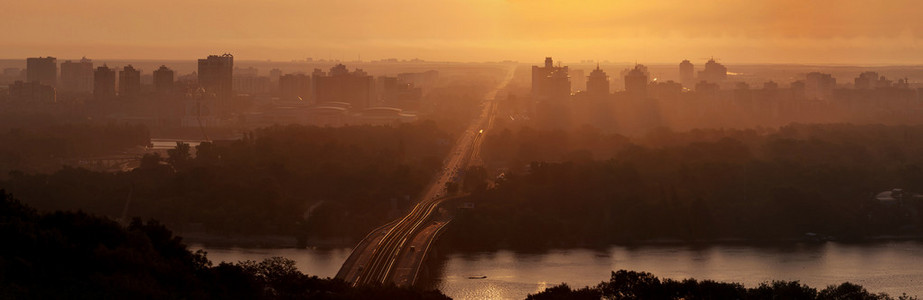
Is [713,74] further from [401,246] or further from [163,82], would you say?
[401,246]

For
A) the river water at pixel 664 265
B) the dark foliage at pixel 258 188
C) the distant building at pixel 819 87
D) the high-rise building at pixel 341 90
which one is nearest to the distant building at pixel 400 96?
the high-rise building at pixel 341 90

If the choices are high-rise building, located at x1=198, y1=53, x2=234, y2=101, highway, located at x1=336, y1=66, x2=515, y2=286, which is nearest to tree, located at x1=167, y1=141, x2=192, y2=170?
highway, located at x1=336, y1=66, x2=515, y2=286

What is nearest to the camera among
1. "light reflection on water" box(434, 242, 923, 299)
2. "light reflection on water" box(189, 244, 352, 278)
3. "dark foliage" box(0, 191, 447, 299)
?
"dark foliage" box(0, 191, 447, 299)

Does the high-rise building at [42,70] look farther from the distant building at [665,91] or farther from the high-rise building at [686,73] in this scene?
the high-rise building at [686,73]

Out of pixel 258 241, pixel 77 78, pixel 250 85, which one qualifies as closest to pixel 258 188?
pixel 258 241

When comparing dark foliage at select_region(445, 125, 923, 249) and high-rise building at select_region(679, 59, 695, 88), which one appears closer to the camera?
dark foliage at select_region(445, 125, 923, 249)

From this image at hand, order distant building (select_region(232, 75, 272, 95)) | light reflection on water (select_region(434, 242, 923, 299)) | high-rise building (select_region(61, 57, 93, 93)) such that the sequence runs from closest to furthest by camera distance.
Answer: light reflection on water (select_region(434, 242, 923, 299)) → high-rise building (select_region(61, 57, 93, 93)) → distant building (select_region(232, 75, 272, 95))

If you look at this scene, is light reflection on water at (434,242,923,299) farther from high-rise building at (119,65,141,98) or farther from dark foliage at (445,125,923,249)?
high-rise building at (119,65,141,98)
